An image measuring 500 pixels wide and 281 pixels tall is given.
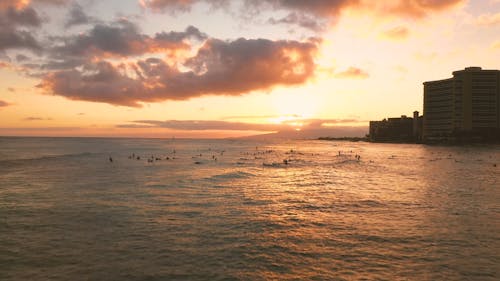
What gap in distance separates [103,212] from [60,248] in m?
8.74

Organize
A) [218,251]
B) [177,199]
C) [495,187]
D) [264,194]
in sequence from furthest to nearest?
[495,187] → [264,194] → [177,199] → [218,251]

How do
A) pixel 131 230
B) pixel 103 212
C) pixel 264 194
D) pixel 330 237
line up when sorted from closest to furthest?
pixel 330 237 < pixel 131 230 < pixel 103 212 < pixel 264 194

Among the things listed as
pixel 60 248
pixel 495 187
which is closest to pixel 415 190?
pixel 495 187

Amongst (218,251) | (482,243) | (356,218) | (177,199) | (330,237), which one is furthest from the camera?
(177,199)

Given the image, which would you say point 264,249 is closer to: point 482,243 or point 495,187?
point 482,243

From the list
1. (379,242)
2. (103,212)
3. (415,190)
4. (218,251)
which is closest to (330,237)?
(379,242)

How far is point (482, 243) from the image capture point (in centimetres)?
1878

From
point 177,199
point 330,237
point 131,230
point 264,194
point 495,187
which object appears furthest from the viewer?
point 495,187

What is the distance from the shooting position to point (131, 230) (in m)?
21.4

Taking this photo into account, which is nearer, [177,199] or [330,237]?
[330,237]

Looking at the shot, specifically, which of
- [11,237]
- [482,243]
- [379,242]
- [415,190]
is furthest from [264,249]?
[415,190]

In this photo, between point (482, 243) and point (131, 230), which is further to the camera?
point (131, 230)

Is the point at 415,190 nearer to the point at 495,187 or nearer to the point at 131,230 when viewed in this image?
the point at 495,187

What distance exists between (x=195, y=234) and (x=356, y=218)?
11327 mm
